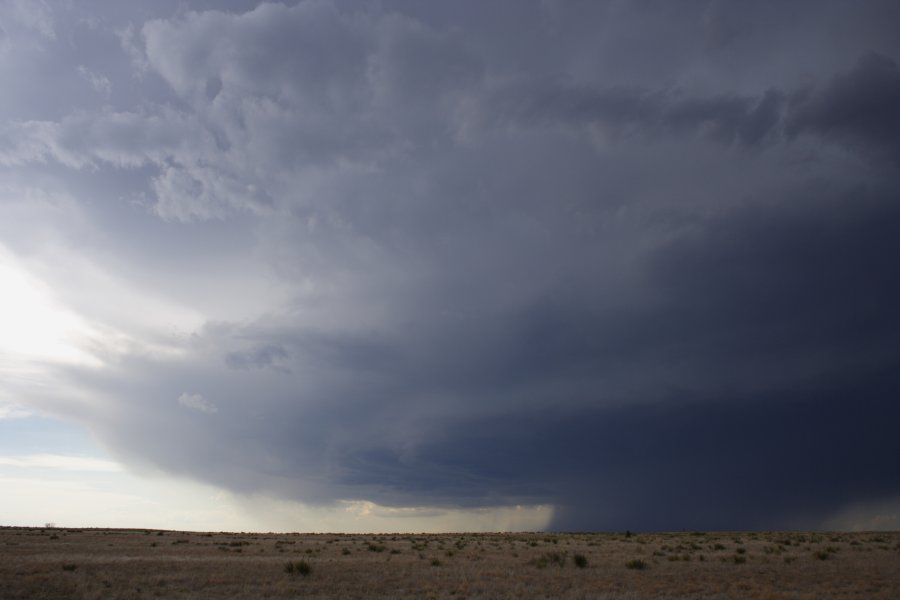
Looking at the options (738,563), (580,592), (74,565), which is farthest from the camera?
(738,563)

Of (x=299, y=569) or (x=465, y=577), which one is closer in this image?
(x=465, y=577)

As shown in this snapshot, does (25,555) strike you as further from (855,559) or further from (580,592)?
(855,559)

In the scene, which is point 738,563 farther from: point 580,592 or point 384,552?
point 384,552

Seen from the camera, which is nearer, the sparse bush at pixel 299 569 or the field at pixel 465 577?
the field at pixel 465 577

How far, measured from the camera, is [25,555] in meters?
43.5

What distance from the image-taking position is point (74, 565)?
3500 centimetres

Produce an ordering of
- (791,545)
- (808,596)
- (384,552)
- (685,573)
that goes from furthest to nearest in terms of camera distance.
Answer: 1. (791,545)
2. (384,552)
3. (685,573)
4. (808,596)

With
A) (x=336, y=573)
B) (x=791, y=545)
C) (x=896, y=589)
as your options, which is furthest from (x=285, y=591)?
(x=791, y=545)

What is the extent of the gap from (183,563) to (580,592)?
27585mm

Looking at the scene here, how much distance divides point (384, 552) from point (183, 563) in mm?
17852

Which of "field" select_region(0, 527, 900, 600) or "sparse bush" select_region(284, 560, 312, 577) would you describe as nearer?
"field" select_region(0, 527, 900, 600)

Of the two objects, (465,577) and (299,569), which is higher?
(299,569)

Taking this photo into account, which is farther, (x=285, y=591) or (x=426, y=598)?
(x=285, y=591)

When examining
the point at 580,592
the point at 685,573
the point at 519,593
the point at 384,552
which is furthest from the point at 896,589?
the point at 384,552
